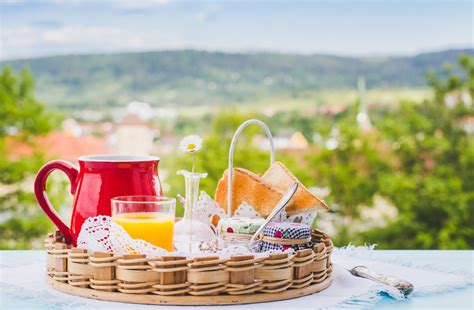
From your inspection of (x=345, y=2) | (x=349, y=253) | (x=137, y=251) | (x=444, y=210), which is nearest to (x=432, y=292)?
(x=349, y=253)

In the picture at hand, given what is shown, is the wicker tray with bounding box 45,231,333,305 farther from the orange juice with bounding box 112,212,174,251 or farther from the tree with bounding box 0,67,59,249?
the tree with bounding box 0,67,59,249

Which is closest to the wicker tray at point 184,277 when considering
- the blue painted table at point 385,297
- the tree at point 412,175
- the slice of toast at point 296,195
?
the blue painted table at point 385,297

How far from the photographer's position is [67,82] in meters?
5.50

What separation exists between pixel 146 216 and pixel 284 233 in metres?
0.19

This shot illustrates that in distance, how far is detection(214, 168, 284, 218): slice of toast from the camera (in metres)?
1.17

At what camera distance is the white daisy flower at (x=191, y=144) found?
111cm

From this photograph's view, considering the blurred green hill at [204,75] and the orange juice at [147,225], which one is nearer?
the orange juice at [147,225]

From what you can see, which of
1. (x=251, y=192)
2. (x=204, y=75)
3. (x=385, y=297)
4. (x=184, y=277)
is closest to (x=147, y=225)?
(x=184, y=277)

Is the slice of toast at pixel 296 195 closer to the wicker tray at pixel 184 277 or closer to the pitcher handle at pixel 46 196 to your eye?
the wicker tray at pixel 184 277

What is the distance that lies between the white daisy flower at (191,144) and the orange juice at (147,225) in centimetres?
13

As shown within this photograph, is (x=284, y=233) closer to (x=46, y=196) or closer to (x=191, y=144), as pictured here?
(x=191, y=144)

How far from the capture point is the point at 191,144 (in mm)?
1112

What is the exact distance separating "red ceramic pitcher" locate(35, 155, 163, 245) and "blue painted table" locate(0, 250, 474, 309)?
120 mm

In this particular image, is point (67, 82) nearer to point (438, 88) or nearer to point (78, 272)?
point (438, 88)
